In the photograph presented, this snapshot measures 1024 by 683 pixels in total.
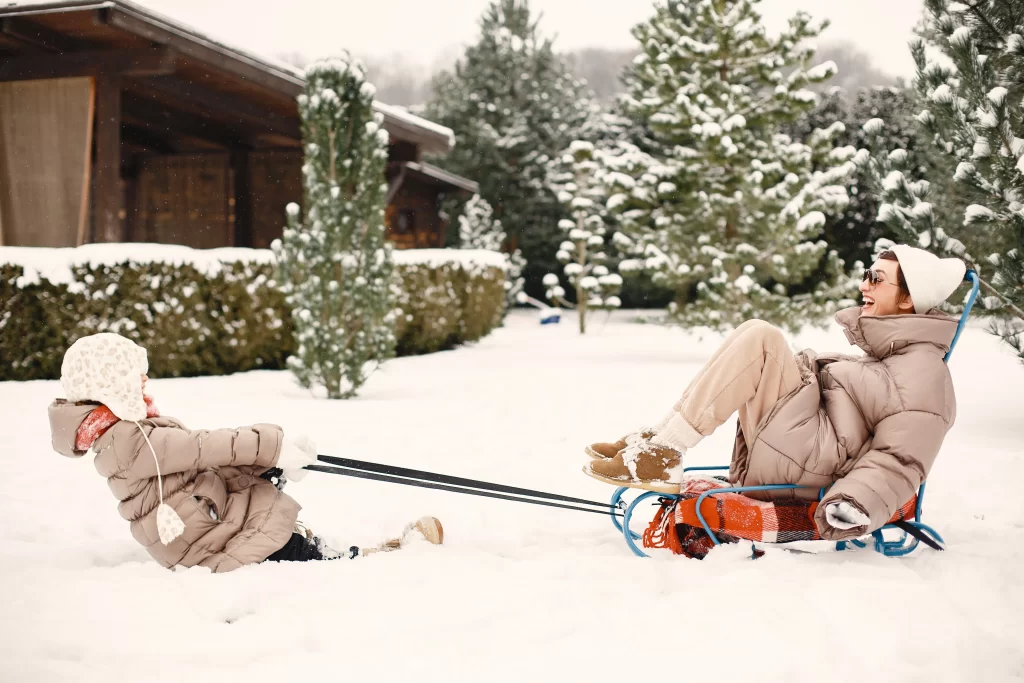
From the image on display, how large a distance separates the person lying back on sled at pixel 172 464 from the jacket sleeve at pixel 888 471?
198 centimetres

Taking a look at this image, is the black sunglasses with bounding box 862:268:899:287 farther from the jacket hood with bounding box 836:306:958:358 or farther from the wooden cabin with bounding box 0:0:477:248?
the wooden cabin with bounding box 0:0:477:248

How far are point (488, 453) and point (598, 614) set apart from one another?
2803 mm

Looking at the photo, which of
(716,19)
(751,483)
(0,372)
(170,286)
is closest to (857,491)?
(751,483)

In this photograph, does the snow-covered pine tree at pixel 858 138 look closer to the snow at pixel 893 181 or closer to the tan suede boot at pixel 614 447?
the snow at pixel 893 181

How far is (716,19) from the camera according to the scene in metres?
12.0

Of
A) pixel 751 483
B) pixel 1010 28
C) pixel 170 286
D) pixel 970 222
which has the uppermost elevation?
pixel 1010 28

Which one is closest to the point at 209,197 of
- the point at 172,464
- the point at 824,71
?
the point at 824,71

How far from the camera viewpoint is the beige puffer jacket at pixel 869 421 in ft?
8.79

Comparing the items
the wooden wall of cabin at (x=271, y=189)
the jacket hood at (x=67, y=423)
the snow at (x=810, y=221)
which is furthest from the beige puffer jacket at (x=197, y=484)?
the wooden wall of cabin at (x=271, y=189)

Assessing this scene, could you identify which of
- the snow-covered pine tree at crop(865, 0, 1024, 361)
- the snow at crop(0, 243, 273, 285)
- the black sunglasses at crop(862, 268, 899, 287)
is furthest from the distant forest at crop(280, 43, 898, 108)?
the black sunglasses at crop(862, 268, 899, 287)

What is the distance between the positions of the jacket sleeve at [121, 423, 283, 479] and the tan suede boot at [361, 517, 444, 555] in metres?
0.70

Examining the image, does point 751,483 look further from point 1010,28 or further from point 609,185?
point 609,185

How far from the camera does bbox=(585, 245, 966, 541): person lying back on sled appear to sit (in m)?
2.76

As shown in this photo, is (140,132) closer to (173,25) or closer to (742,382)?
(173,25)
